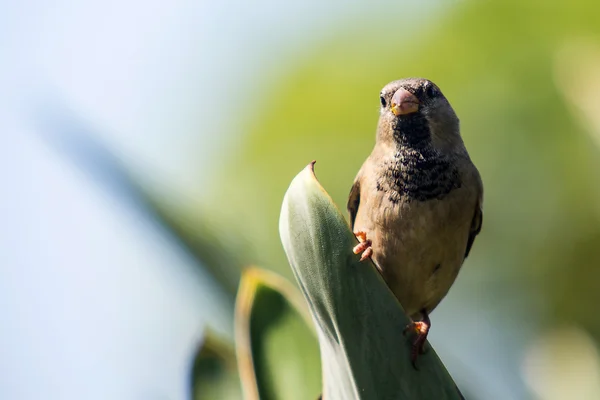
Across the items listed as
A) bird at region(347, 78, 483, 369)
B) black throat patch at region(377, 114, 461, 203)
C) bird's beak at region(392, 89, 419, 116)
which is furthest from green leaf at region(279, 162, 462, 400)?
bird's beak at region(392, 89, 419, 116)

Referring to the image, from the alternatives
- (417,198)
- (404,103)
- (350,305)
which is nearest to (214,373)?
(350,305)

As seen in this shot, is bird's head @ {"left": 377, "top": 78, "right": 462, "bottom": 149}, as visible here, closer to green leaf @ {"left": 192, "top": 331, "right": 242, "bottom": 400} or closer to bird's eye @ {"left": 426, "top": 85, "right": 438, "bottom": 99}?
bird's eye @ {"left": 426, "top": 85, "right": 438, "bottom": 99}

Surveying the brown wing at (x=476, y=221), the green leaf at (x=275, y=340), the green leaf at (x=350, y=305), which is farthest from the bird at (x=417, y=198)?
the green leaf at (x=350, y=305)

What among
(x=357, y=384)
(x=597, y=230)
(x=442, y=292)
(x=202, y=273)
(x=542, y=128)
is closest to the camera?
Answer: (x=357, y=384)

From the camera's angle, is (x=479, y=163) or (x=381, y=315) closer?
(x=381, y=315)

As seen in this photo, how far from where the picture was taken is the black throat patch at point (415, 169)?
2.86 meters

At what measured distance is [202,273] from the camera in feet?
6.72

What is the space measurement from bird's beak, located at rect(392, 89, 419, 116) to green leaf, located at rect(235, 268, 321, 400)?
3.71 ft

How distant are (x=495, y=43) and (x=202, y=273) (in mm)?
4226

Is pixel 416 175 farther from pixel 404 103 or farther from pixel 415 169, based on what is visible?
pixel 404 103

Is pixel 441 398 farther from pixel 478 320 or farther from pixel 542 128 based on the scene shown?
pixel 542 128

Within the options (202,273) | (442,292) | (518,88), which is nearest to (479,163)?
(518,88)

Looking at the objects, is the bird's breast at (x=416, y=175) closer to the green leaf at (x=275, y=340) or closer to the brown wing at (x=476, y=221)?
the brown wing at (x=476, y=221)

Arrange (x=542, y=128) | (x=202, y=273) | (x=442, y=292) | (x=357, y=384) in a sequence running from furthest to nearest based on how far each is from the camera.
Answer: (x=542, y=128)
(x=442, y=292)
(x=202, y=273)
(x=357, y=384)
